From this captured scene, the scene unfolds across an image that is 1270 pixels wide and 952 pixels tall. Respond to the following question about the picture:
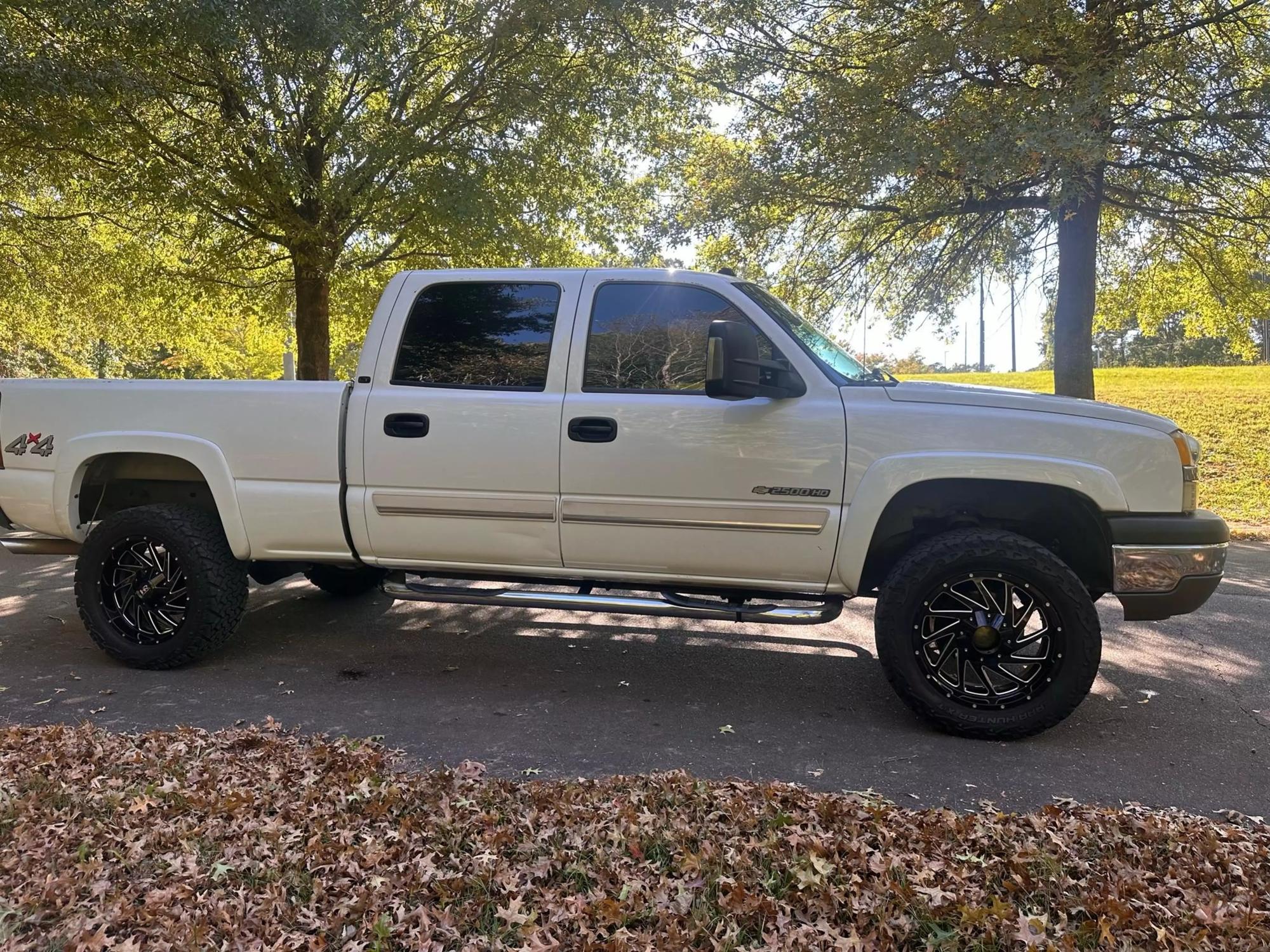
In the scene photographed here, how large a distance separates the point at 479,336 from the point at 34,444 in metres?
2.58

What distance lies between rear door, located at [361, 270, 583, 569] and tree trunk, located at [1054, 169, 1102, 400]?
310 inches

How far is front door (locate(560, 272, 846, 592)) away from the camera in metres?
3.97

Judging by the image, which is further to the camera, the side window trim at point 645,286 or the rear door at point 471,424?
the rear door at point 471,424

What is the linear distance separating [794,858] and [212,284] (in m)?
12.4

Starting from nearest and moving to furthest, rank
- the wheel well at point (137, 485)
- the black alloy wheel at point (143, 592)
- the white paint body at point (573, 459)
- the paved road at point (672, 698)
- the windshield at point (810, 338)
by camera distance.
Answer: the paved road at point (672, 698)
the white paint body at point (573, 459)
the windshield at point (810, 338)
the black alloy wheel at point (143, 592)
the wheel well at point (137, 485)

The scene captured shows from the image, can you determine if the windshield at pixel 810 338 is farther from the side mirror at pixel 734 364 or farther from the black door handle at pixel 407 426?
the black door handle at pixel 407 426

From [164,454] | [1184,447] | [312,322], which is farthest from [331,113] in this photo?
[1184,447]

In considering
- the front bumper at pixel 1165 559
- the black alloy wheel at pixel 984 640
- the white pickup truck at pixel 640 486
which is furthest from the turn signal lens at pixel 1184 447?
the black alloy wheel at pixel 984 640

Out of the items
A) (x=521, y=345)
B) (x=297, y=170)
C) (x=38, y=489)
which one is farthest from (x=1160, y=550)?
(x=297, y=170)

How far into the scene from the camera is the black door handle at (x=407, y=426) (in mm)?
4316

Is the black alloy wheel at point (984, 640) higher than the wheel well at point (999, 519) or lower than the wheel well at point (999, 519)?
lower

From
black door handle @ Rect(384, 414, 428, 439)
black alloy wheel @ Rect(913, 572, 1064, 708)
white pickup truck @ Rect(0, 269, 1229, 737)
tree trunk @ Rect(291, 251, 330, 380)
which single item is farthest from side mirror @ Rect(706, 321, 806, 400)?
tree trunk @ Rect(291, 251, 330, 380)

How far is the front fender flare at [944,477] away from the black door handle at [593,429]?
1.17 meters

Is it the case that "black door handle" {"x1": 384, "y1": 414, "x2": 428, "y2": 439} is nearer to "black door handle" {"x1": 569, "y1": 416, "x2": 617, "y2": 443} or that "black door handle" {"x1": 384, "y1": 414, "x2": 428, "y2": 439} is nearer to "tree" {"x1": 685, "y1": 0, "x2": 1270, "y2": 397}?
"black door handle" {"x1": 569, "y1": 416, "x2": 617, "y2": 443}
